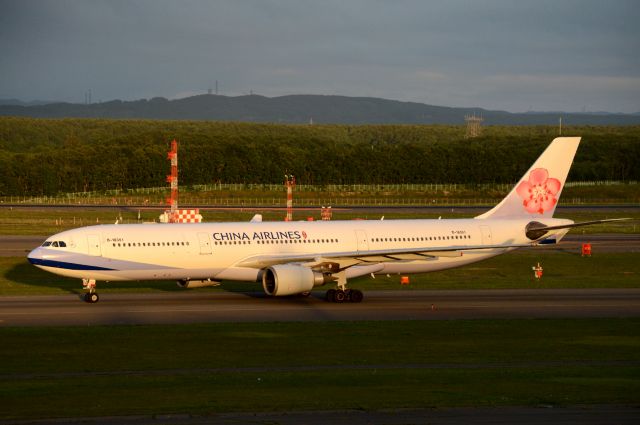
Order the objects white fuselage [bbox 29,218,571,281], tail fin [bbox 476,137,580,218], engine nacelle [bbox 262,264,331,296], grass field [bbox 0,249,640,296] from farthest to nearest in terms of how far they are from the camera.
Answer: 1. tail fin [bbox 476,137,580,218]
2. grass field [bbox 0,249,640,296]
3. white fuselage [bbox 29,218,571,281]
4. engine nacelle [bbox 262,264,331,296]

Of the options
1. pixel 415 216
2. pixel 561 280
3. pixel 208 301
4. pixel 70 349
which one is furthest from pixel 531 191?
pixel 415 216

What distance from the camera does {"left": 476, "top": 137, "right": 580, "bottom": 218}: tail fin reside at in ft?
180

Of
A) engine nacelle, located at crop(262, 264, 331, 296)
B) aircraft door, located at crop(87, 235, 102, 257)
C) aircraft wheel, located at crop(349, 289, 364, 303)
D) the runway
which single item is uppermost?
aircraft door, located at crop(87, 235, 102, 257)

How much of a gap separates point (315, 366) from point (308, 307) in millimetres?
14854

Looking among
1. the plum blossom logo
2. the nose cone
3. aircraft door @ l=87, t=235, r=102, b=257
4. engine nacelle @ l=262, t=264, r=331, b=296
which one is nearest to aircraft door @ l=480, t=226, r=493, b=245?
the plum blossom logo

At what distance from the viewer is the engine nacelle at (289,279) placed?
1774 inches

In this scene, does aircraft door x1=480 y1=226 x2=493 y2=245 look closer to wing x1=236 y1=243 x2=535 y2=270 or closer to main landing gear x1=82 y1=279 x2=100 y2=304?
wing x1=236 y1=243 x2=535 y2=270

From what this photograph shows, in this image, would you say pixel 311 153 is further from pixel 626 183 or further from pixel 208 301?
pixel 208 301

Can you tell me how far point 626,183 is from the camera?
163 m

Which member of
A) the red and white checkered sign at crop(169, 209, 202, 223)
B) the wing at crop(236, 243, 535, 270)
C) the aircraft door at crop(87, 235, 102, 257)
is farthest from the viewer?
the red and white checkered sign at crop(169, 209, 202, 223)

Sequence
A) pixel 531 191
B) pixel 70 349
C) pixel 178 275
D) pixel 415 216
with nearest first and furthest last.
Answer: pixel 70 349
pixel 178 275
pixel 531 191
pixel 415 216

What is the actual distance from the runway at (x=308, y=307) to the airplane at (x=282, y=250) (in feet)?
3.70

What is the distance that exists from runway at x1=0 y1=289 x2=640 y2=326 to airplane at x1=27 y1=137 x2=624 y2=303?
1.13 meters

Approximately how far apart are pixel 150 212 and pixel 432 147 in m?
96.7
